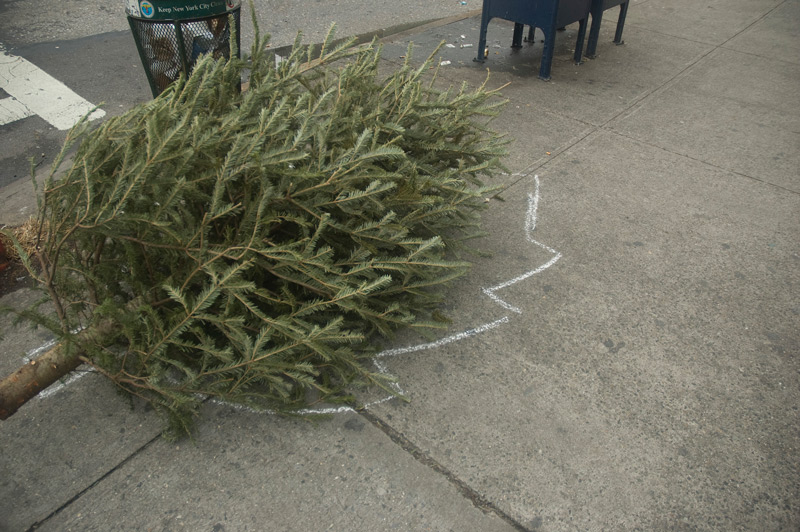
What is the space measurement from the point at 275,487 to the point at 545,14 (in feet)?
17.3

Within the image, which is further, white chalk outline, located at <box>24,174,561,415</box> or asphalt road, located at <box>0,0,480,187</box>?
asphalt road, located at <box>0,0,480,187</box>

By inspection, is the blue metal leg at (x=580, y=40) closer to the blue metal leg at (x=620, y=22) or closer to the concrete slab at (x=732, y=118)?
the blue metal leg at (x=620, y=22)

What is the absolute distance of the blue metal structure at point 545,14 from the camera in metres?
6.05

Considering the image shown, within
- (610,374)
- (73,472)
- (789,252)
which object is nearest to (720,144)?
(789,252)

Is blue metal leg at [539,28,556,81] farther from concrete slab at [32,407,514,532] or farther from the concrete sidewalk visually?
concrete slab at [32,407,514,532]

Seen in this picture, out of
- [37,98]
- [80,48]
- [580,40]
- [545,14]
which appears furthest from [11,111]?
[580,40]

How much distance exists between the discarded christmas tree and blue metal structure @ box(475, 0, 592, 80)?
356 cm

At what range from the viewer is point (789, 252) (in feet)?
12.9

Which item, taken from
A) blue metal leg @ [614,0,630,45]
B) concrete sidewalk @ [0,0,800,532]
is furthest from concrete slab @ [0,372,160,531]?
blue metal leg @ [614,0,630,45]

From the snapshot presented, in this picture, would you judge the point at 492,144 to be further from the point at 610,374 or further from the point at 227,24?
the point at 227,24

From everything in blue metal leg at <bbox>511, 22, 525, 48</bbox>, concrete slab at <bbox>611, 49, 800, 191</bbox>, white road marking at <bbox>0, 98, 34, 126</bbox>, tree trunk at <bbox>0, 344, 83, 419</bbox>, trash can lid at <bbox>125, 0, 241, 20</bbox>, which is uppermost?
trash can lid at <bbox>125, 0, 241, 20</bbox>

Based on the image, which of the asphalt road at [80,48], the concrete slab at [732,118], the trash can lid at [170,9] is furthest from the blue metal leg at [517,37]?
the trash can lid at [170,9]

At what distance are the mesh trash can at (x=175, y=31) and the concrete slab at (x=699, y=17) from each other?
629cm

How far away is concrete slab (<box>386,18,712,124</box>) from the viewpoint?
6.09m
